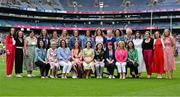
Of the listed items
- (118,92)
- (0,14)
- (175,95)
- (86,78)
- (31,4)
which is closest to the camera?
(175,95)

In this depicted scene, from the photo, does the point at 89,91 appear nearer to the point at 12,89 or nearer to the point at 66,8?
the point at 12,89

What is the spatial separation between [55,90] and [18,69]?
558 cm

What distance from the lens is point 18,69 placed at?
1580 cm

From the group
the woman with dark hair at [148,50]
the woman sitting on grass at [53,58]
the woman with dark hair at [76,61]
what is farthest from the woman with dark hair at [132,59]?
the woman sitting on grass at [53,58]

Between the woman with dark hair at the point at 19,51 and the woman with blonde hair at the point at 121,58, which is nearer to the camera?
the woman with blonde hair at the point at 121,58

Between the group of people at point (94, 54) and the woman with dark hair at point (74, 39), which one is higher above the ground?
the woman with dark hair at point (74, 39)


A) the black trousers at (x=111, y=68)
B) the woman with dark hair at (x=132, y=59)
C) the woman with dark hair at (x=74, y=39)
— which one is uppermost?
the woman with dark hair at (x=74, y=39)

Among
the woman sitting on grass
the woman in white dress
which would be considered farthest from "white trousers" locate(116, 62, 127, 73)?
the woman sitting on grass

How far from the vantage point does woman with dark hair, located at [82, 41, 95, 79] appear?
49.4 feet

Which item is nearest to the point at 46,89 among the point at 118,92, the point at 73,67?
the point at 118,92

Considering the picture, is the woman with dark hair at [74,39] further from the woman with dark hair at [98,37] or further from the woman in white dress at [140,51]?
the woman in white dress at [140,51]

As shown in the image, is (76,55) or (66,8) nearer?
(76,55)

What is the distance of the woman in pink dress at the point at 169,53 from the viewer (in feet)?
50.0

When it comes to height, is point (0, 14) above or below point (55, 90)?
above
